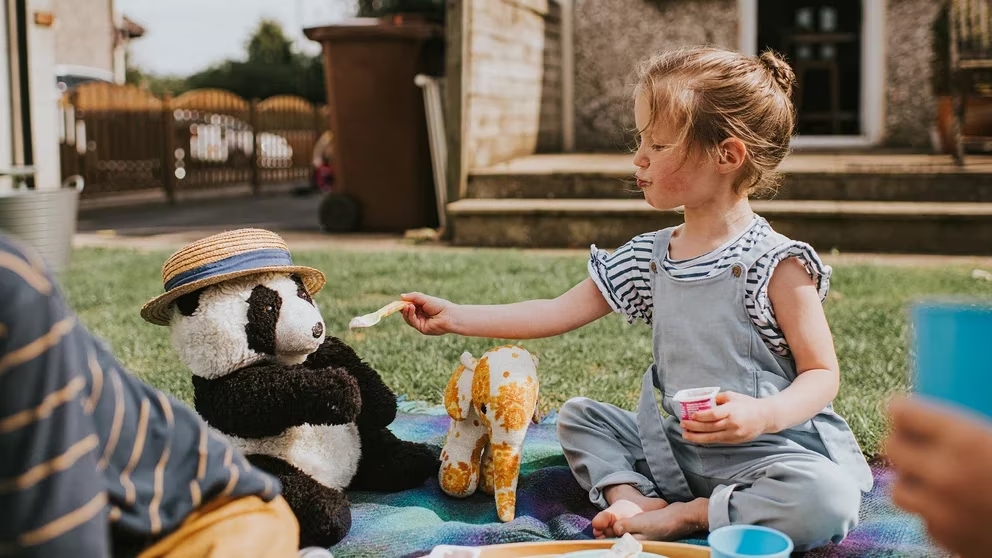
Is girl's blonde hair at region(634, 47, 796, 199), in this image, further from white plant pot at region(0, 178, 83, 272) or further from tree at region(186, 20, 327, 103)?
tree at region(186, 20, 327, 103)

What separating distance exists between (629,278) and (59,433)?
1662mm

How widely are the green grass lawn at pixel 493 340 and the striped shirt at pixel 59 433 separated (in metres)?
2.08


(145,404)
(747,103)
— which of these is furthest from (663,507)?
(145,404)

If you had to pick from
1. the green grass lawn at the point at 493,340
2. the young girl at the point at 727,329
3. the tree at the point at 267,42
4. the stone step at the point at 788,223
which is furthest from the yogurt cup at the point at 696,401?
the tree at the point at 267,42

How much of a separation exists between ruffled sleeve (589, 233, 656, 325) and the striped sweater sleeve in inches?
62.9

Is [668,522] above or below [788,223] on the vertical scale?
below

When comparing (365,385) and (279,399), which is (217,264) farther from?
(365,385)

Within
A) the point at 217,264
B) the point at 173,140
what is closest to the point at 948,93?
the point at 217,264

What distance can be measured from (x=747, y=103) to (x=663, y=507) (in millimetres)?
964

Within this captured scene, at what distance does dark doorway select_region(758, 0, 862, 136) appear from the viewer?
458 inches

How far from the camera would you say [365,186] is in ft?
30.4

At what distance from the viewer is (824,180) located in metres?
7.76

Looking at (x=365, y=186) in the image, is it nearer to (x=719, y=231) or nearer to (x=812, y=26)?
(x=812, y=26)

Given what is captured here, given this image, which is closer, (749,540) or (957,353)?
(957,353)
